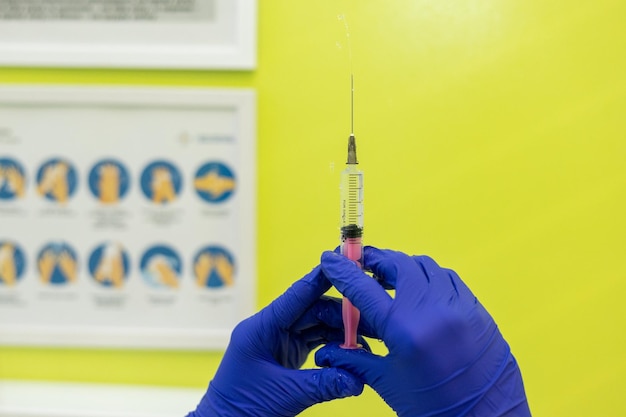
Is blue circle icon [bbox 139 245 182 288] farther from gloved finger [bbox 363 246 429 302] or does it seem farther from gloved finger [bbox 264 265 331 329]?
gloved finger [bbox 363 246 429 302]

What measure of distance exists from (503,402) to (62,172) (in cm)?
86

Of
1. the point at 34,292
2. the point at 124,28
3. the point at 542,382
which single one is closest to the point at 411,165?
the point at 542,382

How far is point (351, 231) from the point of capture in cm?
75

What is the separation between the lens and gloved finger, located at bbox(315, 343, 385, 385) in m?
0.71

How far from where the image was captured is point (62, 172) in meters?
0.96

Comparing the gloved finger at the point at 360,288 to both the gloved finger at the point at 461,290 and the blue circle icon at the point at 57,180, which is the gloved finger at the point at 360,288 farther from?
the blue circle icon at the point at 57,180

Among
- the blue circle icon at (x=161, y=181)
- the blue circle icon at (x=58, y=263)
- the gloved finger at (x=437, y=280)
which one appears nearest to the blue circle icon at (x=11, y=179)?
the blue circle icon at (x=58, y=263)

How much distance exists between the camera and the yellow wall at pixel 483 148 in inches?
35.8

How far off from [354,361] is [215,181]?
1.40 ft

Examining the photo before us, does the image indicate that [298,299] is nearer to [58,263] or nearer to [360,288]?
[360,288]

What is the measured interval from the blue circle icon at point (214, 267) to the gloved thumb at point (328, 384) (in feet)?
0.90

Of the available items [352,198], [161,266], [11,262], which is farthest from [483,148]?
[11,262]

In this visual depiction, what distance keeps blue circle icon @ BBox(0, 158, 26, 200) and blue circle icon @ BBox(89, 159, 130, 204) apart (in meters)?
0.14

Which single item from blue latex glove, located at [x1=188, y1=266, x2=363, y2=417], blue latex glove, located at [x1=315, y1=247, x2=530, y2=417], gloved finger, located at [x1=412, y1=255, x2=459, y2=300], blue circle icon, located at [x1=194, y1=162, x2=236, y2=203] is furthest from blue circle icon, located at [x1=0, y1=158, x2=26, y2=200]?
gloved finger, located at [x1=412, y1=255, x2=459, y2=300]
